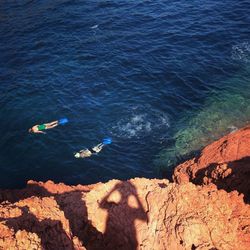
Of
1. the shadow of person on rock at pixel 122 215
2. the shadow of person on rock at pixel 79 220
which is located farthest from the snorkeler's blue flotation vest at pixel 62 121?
the shadow of person on rock at pixel 122 215

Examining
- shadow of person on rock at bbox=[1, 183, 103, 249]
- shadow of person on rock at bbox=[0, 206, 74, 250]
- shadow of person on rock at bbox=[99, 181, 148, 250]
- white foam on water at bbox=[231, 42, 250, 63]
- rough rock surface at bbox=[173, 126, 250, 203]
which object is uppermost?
shadow of person on rock at bbox=[0, 206, 74, 250]

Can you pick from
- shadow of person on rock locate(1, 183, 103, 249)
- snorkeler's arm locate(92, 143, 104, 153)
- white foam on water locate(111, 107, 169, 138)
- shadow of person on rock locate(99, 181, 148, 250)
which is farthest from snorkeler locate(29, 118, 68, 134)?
shadow of person on rock locate(99, 181, 148, 250)

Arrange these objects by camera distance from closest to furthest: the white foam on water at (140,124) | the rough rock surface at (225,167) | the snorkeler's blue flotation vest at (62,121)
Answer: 1. the rough rock surface at (225,167)
2. the white foam on water at (140,124)
3. the snorkeler's blue flotation vest at (62,121)

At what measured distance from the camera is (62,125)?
99.6ft

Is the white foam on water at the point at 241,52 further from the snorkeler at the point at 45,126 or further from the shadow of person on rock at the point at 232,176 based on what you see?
the shadow of person on rock at the point at 232,176

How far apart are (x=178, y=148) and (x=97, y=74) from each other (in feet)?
41.0

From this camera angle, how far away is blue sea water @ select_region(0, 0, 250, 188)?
2744 cm

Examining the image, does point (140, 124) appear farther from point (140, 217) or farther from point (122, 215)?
point (140, 217)

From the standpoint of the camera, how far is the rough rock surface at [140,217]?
1115 centimetres

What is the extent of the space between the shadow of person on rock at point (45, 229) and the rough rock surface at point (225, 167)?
301 inches

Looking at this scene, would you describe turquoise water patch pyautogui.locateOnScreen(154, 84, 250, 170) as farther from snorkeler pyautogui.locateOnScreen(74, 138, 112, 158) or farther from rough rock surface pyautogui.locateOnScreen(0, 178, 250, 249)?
rough rock surface pyautogui.locateOnScreen(0, 178, 250, 249)

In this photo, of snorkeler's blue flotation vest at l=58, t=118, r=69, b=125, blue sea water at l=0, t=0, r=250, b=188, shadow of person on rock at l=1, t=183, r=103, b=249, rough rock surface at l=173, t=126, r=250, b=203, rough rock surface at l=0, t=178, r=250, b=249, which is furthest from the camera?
snorkeler's blue flotation vest at l=58, t=118, r=69, b=125

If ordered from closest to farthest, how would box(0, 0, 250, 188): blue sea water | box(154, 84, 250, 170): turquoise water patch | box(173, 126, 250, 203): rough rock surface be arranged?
box(173, 126, 250, 203): rough rock surface → box(154, 84, 250, 170): turquoise water patch → box(0, 0, 250, 188): blue sea water

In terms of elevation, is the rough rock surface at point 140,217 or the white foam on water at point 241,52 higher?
the rough rock surface at point 140,217
